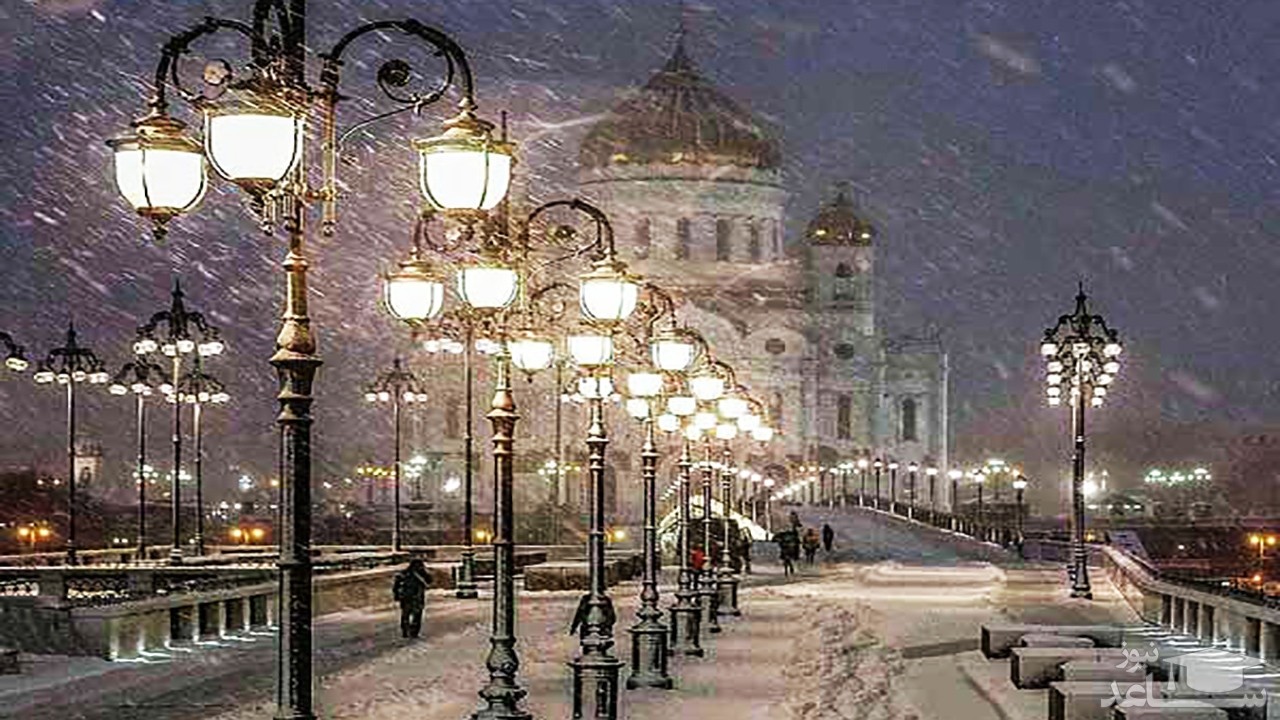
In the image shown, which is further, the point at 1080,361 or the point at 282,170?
the point at 1080,361

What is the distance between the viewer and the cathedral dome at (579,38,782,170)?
153875 millimetres

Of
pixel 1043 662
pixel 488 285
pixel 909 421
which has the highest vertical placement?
pixel 909 421

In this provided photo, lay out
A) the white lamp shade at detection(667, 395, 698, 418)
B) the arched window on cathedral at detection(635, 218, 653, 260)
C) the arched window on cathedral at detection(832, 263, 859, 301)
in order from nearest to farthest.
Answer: the white lamp shade at detection(667, 395, 698, 418)
the arched window on cathedral at detection(635, 218, 653, 260)
the arched window on cathedral at detection(832, 263, 859, 301)

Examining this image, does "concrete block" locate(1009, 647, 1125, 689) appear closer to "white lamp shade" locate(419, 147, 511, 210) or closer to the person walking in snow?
"white lamp shade" locate(419, 147, 511, 210)

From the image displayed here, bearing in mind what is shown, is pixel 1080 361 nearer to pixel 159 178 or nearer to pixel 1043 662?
pixel 1043 662

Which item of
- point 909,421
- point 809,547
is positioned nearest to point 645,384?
point 809,547

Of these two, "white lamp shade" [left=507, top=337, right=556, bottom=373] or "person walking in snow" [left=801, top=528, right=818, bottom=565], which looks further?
"person walking in snow" [left=801, top=528, right=818, bottom=565]

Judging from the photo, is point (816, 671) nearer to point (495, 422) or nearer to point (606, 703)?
point (606, 703)

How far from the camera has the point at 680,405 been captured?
1293 inches

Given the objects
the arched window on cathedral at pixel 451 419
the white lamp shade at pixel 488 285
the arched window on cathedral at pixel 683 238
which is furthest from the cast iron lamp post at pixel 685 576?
the arched window on cathedral at pixel 683 238

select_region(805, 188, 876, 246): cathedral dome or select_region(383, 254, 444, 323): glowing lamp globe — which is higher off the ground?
select_region(805, 188, 876, 246): cathedral dome

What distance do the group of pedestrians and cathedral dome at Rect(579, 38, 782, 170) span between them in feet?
199

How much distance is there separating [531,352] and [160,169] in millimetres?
10473

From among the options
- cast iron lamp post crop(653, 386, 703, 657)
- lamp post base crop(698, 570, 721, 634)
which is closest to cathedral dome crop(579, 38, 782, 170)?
lamp post base crop(698, 570, 721, 634)
